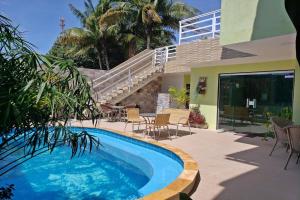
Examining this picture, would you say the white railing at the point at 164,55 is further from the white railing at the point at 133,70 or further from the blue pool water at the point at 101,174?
the blue pool water at the point at 101,174

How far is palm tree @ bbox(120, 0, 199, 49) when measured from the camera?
2139 centimetres

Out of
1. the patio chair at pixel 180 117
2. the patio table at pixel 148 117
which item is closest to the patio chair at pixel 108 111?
the patio table at pixel 148 117

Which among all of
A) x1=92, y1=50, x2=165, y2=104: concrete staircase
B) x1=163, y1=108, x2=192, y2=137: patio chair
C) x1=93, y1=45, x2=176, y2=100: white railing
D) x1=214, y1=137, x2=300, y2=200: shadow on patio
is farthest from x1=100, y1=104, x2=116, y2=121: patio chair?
x1=214, y1=137, x2=300, y2=200: shadow on patio

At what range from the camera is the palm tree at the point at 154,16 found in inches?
842

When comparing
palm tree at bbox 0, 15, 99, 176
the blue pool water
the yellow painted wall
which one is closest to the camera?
palm tree at bbox 0, 15, 99, 176

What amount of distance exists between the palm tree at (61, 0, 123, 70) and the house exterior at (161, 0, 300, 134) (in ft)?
30.4

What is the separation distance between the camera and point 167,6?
22.5 metres

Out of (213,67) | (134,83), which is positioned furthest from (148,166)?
(134,83)

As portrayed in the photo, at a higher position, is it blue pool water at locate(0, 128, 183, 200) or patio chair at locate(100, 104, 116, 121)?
patio chair at locate(100, 104, 116, 121)

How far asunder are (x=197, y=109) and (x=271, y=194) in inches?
348

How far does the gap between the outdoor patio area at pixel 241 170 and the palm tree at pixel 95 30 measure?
1474 cm

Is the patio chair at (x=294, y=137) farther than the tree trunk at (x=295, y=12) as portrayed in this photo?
Yes

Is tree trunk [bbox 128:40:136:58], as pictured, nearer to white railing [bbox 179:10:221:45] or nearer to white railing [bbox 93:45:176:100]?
white railing [bbox 93:45:176:100]

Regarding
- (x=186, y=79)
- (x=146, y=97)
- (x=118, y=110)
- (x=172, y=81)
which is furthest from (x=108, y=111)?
(x=186, y=79)
